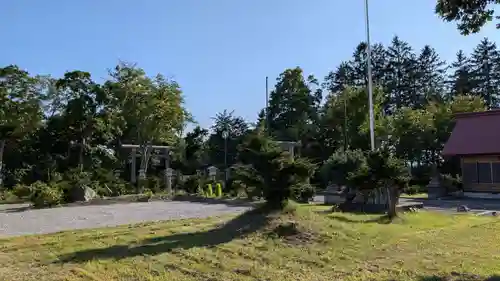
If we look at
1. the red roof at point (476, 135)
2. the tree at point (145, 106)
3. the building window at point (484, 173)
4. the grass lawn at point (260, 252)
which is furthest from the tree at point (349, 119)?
the grass lawn at point (260, 252)

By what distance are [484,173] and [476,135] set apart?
2.35m

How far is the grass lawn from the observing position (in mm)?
6148

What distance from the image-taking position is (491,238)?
30.7 ft

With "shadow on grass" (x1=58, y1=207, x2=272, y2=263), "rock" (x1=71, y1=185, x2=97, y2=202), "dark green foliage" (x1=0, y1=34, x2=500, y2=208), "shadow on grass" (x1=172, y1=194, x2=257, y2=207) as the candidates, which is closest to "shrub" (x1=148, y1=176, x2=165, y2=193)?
"dark green foliage" (x1=0, y1=34, x2=500, y2=208)

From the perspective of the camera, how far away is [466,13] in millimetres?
7473

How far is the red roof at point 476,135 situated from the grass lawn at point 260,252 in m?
16.7

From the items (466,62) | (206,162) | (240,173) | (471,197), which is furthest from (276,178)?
(466,62)

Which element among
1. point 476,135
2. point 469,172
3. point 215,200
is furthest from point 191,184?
point 476,135

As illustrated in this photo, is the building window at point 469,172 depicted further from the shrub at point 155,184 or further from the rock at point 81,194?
the rock at point 81,194

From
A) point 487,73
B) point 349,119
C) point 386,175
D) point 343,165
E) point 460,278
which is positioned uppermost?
point 487,73

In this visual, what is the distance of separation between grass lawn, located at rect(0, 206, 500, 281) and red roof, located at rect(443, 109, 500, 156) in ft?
54.9

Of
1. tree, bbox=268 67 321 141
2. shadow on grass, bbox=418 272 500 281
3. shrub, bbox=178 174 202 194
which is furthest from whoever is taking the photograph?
tree, bbox=268 67 321 141

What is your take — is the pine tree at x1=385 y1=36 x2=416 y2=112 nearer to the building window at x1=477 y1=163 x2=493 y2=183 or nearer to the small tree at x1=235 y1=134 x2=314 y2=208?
the building window at x1=477 y1=163 x2=493 y2=183

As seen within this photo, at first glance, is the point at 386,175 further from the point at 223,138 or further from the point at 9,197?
the point at 223,138
